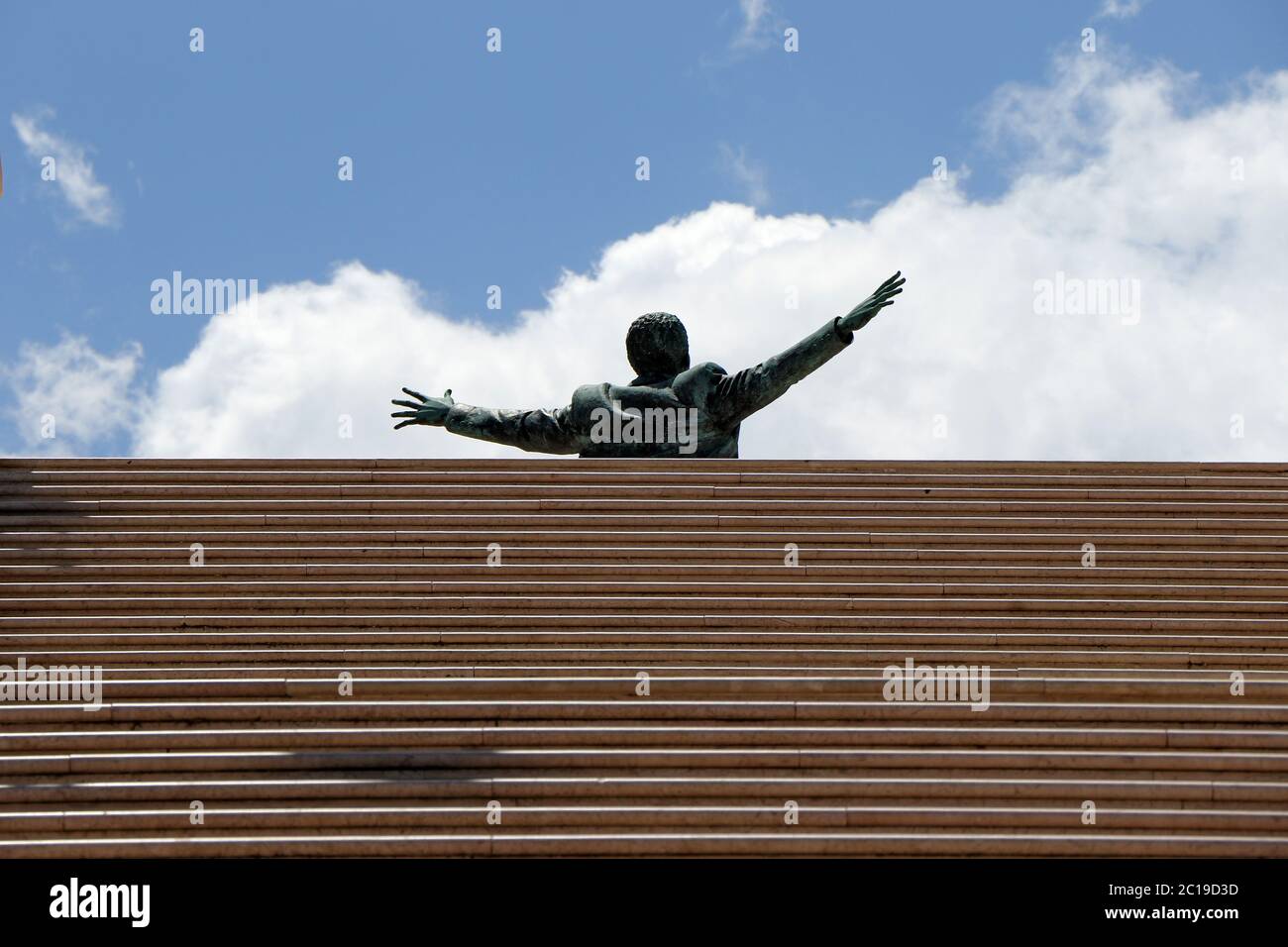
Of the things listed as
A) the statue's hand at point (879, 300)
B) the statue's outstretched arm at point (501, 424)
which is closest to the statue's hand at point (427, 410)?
the statue's outstretched arm at point (501, 424)

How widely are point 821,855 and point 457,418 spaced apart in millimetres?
6755

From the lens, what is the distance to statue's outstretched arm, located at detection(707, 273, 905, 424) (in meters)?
12.9

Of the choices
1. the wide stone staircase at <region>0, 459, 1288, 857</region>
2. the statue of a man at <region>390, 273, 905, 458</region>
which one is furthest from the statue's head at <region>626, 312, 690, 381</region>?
the wide stone staircase at <region>0, 459, 1288, 857</region>

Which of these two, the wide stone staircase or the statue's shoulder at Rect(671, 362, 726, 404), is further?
the statue's shoulder at Rect(671, 362, 726, 404)

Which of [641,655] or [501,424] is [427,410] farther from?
[641,655]

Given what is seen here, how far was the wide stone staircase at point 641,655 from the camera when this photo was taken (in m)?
8.55

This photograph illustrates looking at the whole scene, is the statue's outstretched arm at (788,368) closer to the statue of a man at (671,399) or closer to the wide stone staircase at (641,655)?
the statue of a man at (671,399)

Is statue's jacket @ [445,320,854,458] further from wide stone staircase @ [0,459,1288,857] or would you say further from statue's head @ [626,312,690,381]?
wide stone staircase @ [0,459,1288,857]

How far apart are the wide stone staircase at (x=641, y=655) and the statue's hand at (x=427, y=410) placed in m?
2.43

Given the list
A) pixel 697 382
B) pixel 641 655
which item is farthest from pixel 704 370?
pixel 641 655

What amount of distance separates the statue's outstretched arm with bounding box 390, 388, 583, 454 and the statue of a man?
0.04 feet

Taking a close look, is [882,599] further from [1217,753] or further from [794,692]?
[1217,753]

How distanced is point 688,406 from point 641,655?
12.4ft
